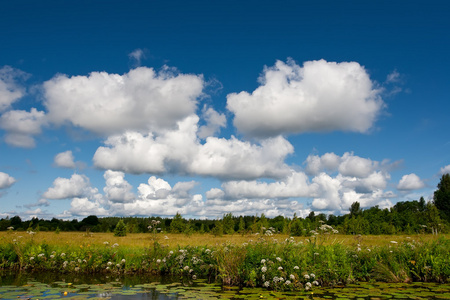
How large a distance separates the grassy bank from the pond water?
17.1 inches

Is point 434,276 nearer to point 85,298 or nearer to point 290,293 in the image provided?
point 290,293

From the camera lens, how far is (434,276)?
32.7 feet

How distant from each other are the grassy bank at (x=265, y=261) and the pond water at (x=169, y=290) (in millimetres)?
434

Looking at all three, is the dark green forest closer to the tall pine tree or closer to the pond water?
the tall pine tree

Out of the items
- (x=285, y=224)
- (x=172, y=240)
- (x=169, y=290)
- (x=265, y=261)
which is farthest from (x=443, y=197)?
(x=169, y=290)

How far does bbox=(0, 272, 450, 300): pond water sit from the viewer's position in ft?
25.8

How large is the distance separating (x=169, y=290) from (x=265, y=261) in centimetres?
290

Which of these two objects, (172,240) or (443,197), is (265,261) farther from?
(443,197)

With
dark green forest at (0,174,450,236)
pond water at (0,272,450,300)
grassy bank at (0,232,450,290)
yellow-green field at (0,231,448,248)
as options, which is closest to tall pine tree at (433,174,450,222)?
dark green forest at (0,174,450,236)

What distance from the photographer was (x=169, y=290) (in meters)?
8.77

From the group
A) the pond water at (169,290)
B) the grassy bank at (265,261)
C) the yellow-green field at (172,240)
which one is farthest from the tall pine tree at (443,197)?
the pond water at (169,290)

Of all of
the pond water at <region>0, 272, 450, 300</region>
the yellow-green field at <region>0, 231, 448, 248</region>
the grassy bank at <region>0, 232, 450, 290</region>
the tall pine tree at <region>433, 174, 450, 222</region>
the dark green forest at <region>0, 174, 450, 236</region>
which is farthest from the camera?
the tall pine tree at <region>433, 174, 450, 222</region>

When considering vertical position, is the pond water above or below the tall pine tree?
below

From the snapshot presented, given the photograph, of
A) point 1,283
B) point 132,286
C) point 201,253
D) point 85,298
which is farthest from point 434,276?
point 1,283
